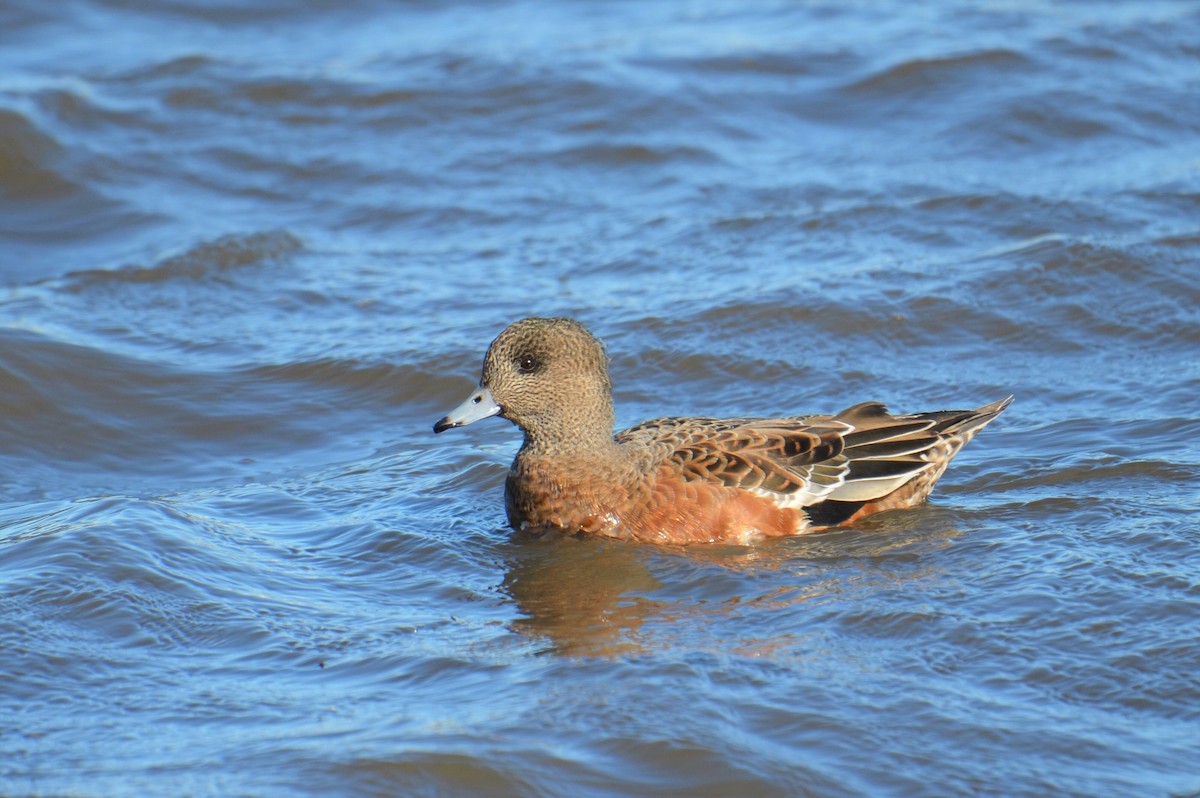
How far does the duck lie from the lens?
6707mm

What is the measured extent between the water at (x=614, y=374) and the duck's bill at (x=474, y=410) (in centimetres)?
53

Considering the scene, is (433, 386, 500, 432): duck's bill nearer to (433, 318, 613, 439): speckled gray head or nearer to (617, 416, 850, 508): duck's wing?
(433, 318, 613, 439): speckled gray head

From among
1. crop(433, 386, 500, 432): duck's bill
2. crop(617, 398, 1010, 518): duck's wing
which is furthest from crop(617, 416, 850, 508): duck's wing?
crop(433, 386, 500, 432): duck's bill

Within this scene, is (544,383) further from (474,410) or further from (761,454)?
(761,454)

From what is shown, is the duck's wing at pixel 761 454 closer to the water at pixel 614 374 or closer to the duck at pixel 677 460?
the duck at pixel 677 460

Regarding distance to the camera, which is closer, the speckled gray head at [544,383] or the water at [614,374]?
the water at [614,374]

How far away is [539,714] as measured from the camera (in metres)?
5.03

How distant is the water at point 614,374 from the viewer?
496cm

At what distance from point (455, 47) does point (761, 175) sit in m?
4.23

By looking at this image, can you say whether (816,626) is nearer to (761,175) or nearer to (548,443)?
(548,443)

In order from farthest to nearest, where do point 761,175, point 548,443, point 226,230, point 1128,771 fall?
point 761,175 < point 226,230 < point 548,443 < point 1128,771

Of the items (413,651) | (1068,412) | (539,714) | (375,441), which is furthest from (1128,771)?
(375,441)

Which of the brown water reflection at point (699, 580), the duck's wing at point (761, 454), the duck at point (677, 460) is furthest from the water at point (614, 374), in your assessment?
the duck's wing at point (761, 454)

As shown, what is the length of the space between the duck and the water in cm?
16
